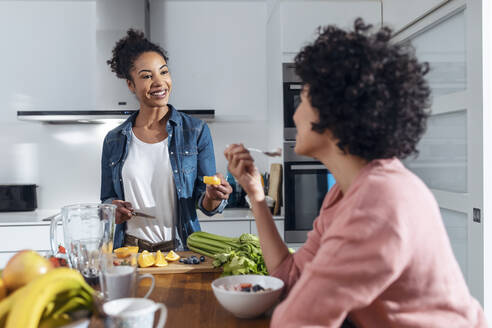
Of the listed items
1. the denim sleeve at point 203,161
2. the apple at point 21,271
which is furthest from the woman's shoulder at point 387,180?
the denim sleeve at point 203,161

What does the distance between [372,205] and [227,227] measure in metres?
2.51

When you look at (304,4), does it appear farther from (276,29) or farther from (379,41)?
(379,41)

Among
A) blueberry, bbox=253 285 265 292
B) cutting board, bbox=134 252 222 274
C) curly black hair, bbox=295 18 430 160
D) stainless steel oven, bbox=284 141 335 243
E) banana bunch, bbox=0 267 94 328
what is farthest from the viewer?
stainless steel oven, bbox=284 141 335 243

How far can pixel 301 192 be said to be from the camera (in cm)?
328

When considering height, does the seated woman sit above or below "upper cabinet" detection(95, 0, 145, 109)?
below

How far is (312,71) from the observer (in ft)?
3.35

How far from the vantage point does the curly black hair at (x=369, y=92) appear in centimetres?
93

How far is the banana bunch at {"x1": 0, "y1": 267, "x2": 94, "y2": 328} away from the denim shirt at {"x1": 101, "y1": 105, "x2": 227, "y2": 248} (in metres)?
1.15

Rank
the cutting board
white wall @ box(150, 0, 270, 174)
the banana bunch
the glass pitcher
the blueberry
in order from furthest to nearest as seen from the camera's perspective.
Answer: white wall @ box(150, 0, 270, 174) < the cutting board < the glass pitcher < the blueberry < the banana bunch

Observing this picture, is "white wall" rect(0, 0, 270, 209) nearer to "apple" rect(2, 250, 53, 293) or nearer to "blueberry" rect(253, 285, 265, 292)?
"blueberry" rect(253, 285, 265, 292)

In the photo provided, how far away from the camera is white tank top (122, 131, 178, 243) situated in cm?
210

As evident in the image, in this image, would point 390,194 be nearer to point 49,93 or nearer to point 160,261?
point 160,261

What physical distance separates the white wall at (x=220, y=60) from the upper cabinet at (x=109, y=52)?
52cm

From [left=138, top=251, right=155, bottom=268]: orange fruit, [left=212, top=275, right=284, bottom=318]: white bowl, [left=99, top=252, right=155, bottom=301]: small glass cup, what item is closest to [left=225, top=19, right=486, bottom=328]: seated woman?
[left=212, top=275, right=284, bottom=318]: white bowl
